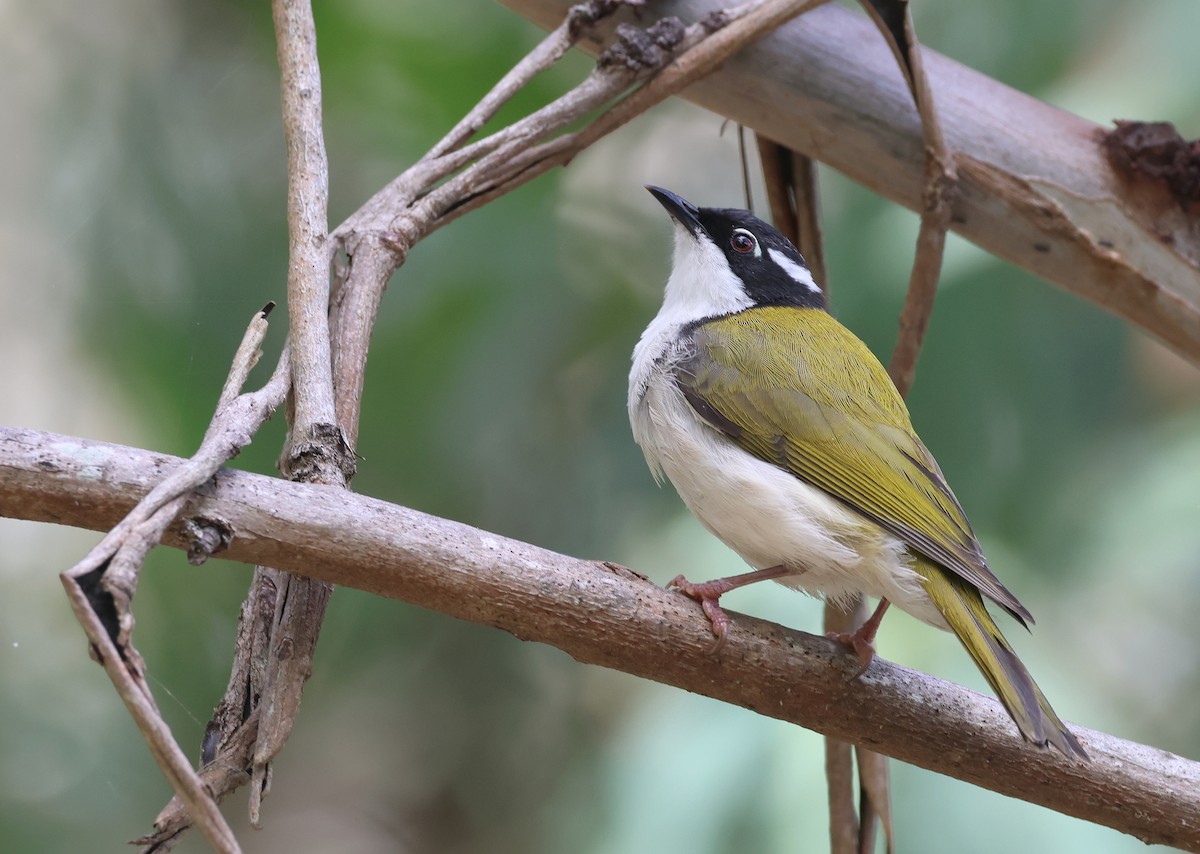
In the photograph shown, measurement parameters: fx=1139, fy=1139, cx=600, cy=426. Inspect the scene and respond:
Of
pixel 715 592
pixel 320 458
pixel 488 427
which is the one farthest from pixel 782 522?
pixel 488 427

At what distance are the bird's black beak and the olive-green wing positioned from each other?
1.66 feet

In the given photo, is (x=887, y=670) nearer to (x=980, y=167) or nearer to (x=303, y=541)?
(x=303, y=541)

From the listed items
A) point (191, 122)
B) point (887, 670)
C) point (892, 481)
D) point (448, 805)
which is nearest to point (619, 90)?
point (892, 481)

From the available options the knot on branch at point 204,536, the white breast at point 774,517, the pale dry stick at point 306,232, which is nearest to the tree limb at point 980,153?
the pale dry stick at point 306,232

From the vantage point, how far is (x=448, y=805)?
13.3 ft

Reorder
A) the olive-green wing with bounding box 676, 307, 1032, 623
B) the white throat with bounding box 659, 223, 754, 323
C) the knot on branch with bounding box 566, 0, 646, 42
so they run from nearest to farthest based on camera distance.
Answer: the olive-green wing with bounding box 676, 307, 1032, 623
the knot on branch with bounding box 566, 0, 646, 42
the white throat with bounding box 659, 223, 754, 323

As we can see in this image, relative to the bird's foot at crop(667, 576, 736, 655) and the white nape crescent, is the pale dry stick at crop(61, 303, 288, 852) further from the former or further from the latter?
the white nape crescent

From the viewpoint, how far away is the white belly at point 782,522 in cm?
247

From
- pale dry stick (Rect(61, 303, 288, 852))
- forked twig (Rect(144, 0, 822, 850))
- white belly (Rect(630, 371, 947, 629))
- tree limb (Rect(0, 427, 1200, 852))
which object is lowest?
pale dry stick (Rect(61, 303, 288, 852))

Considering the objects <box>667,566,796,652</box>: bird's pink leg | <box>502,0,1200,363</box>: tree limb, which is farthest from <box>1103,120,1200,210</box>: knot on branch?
<box>667,566,796,652</box>: bird's pink leg

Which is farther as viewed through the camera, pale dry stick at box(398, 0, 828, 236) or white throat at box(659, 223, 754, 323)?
white throat at box(659, 223, 754, 323)

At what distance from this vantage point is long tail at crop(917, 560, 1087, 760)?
1998mm

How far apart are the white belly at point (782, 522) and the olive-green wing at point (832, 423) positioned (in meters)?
0.04

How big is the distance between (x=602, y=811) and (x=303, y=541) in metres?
2.43
